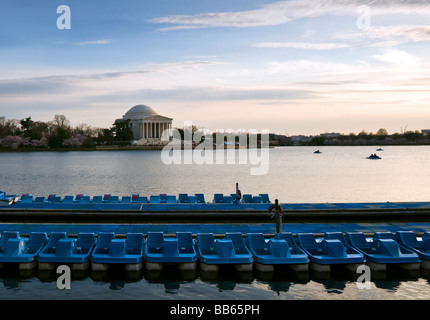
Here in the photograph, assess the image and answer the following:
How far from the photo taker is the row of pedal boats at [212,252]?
17.3 meters

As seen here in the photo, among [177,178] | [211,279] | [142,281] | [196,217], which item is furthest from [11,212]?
[177,178]

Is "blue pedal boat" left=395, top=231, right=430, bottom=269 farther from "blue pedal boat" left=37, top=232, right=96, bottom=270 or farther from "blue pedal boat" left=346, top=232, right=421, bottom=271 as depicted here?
"blue pedal boat" left=37, top=232, right=96, bottom=270

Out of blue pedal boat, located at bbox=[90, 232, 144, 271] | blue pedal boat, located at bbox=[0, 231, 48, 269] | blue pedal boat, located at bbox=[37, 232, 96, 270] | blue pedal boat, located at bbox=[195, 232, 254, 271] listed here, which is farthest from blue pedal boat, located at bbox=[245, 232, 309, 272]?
blue pedal boat, located at bbox=[0, 231, 48, 269]

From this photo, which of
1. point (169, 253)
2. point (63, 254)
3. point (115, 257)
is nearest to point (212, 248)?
point (169, 253)

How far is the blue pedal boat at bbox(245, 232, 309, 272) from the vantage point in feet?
56.2

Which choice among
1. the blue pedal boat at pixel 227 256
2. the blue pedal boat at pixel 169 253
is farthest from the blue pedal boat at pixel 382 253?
the blue pedal boat at pixel 169 253

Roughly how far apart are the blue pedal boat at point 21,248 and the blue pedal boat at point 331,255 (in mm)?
11365

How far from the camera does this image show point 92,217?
26.9 meters

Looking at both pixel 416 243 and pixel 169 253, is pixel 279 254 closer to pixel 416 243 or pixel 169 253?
pixel 169 253

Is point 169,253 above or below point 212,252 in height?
above

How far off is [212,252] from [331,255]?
4.95 meters

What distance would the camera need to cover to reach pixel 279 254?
1733 centimetres

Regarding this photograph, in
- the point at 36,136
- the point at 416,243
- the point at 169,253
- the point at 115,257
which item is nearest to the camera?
the point at 115,257
